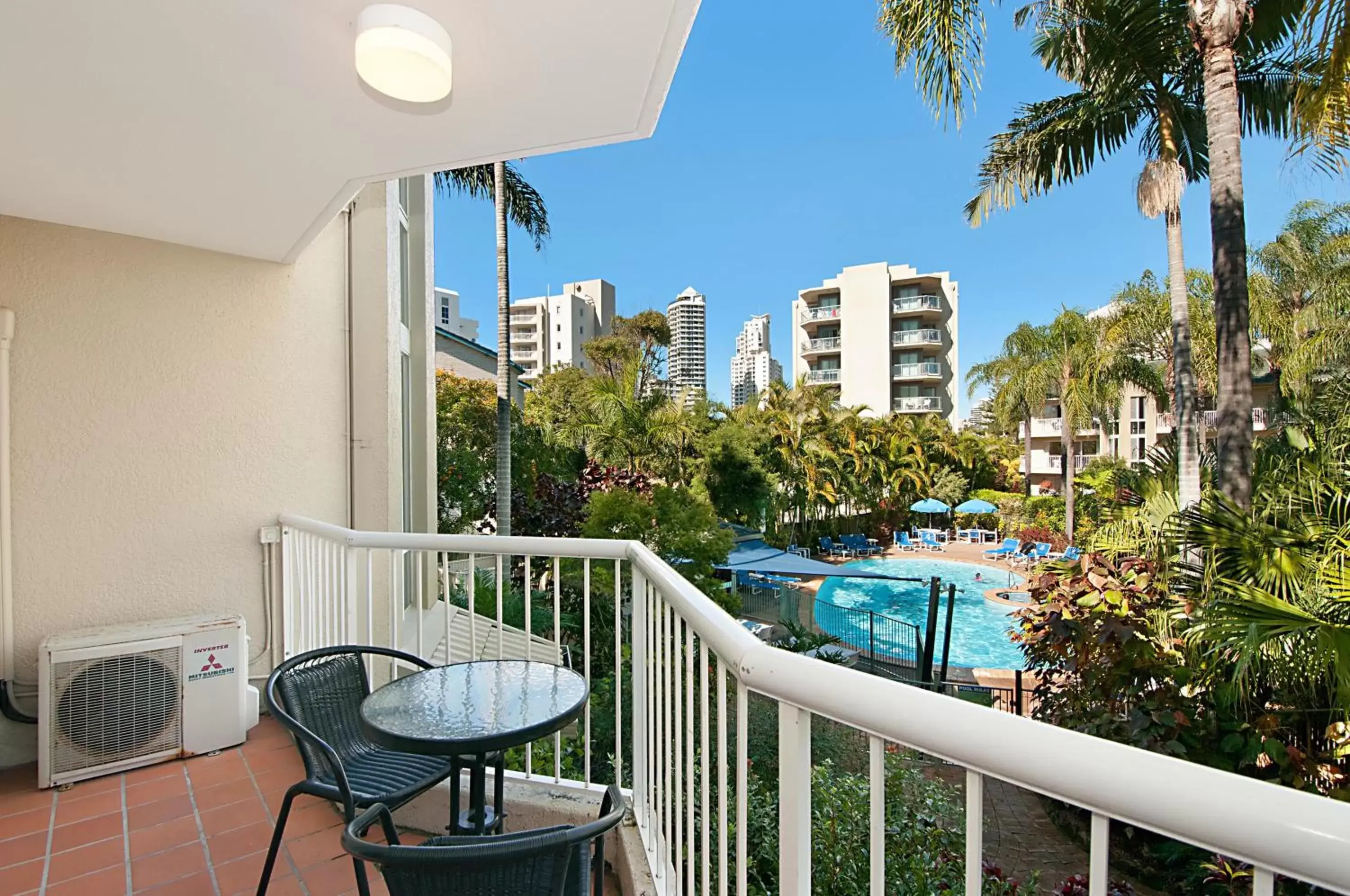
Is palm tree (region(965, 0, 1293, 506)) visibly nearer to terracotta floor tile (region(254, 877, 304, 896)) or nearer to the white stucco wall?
terracotta floor tile (region(254, 877, 304, 896))

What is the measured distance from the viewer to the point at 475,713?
1707mm

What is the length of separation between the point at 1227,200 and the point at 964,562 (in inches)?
653

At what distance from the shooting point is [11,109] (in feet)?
6.73

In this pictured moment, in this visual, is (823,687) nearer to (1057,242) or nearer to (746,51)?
(746,51)

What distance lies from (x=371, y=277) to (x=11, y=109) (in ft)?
6.80

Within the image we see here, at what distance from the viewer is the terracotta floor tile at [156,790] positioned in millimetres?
2631

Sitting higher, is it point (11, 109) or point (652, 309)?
point (652, 309)

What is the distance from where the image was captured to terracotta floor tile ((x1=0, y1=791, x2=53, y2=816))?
101 inches

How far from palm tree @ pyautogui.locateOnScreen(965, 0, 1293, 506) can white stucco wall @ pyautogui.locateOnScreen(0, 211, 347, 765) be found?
9065mm

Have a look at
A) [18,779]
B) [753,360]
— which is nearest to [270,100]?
[18,779]

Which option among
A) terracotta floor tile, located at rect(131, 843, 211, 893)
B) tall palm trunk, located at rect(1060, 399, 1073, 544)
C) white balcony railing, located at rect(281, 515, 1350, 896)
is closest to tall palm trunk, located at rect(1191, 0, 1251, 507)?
white balcony railing, located at rect(281, 515, 1350, 896)

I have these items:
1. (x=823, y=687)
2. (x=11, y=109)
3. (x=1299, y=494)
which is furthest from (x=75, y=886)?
(x=1299, y=494)

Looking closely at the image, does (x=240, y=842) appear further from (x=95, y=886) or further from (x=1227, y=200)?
(x=1227, y=200)

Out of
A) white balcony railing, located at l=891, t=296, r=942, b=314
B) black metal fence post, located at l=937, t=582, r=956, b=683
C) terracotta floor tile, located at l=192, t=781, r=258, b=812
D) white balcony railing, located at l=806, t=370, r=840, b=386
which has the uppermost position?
white balcony railing, located at l=891, t=296, r=942, b=314
